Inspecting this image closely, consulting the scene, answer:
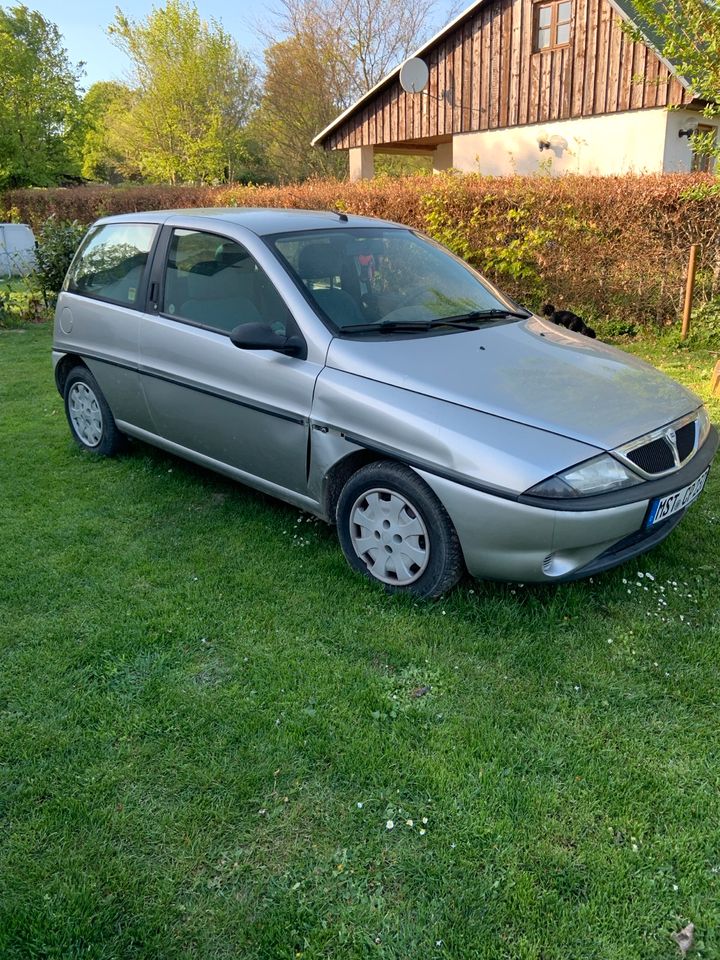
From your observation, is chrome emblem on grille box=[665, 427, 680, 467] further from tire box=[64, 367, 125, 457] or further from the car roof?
tire box=[64, 367, 125, 457]

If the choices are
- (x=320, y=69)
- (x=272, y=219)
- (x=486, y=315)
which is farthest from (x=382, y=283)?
(x=320, y=69)

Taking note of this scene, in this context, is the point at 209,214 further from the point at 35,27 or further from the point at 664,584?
the point at 35,27

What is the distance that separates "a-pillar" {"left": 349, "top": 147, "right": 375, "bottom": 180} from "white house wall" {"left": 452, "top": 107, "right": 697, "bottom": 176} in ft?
9.79

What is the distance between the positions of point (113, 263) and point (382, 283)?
204 centimetres

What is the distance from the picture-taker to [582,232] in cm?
991

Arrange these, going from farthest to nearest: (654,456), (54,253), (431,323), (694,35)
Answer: (54,253) < (694,35) < (431,323) < (654,456)

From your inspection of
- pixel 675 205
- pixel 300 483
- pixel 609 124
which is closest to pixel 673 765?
pixel 300 483

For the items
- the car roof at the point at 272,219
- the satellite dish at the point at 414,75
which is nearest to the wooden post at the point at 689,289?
the car roof at the point at 272,219

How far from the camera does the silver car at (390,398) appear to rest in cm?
313

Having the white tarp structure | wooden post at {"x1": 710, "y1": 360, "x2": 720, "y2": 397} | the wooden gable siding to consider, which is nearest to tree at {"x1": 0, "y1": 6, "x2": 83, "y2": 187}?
the white tarp structure

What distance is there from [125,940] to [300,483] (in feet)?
7.43

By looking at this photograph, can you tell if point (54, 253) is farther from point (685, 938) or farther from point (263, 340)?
point (685, 938)

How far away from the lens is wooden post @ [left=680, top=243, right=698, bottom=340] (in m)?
9.28

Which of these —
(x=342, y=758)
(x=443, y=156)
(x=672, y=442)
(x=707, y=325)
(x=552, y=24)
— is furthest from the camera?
(x=443, y=156)
